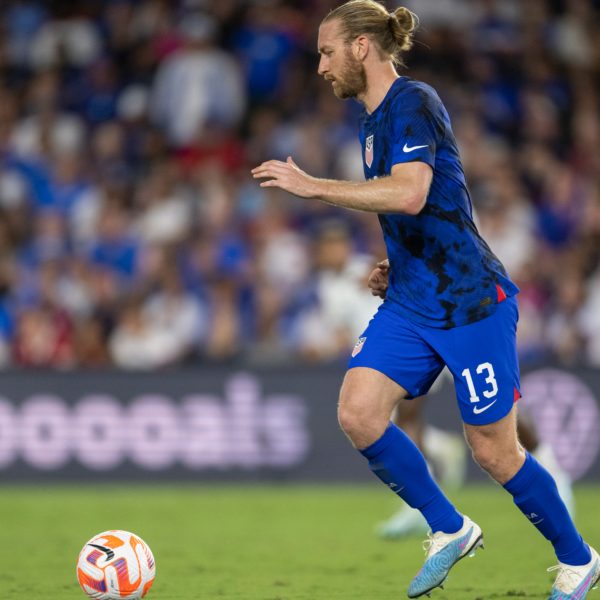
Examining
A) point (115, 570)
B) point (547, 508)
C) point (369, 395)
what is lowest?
point (115, 570)

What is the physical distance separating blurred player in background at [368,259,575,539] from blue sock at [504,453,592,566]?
1.05 metres

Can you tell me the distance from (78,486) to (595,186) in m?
6.06

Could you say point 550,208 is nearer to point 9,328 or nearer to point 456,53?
point 456,53

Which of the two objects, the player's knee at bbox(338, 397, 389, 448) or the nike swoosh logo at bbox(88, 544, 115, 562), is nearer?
the player's knee at bbox(338, 397, 389, 448)

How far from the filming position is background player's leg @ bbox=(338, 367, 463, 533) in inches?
225

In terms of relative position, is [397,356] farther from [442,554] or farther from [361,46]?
[361,46]

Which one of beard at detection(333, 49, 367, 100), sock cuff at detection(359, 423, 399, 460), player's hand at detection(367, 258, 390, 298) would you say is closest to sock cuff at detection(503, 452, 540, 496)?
sock cuff at detection(359, 423, 399, 460)

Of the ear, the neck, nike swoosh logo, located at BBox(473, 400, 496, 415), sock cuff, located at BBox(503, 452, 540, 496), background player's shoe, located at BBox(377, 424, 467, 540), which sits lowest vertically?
background player's shoe, located at BBox(377, 424, 467, 540)

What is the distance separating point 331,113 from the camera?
14.4 m

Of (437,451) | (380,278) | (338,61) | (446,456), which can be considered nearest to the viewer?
(338,61)

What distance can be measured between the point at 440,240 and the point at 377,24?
97 cm

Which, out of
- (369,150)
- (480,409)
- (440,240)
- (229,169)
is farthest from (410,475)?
(229,169)

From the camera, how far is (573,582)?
5688 mm

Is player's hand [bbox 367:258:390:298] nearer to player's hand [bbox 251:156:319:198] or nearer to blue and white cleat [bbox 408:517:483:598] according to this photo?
player's hand [bbox 251:156:319:198]
